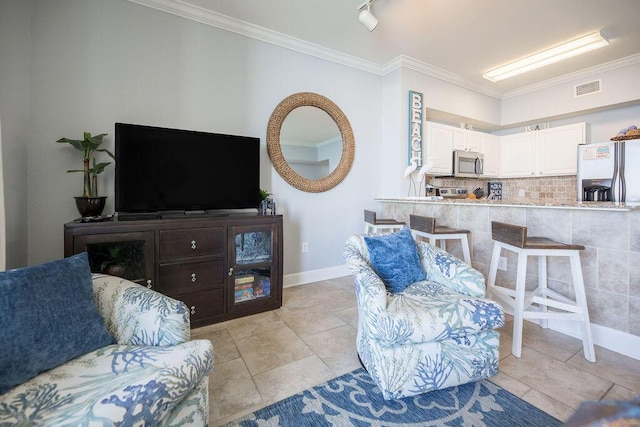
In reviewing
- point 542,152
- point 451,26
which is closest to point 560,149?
point 542,152

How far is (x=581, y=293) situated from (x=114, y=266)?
3078 millimetres

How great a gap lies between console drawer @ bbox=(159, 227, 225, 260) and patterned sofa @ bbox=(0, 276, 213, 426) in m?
0.70

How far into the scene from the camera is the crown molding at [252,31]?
7.93 feet

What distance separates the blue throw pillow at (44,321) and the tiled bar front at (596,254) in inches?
108

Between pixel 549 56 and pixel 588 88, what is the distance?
3.16ft

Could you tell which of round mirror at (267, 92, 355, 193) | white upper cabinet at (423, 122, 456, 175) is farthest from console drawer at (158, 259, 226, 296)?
white upper cabinet at (423, 122, 456, 175)

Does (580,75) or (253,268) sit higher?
(580,75)

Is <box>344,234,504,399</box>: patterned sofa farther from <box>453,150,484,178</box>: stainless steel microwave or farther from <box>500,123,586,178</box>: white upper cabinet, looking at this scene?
<box>500,123,586,178</box>: white upper cabinet

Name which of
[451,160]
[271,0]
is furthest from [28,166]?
[451,160]

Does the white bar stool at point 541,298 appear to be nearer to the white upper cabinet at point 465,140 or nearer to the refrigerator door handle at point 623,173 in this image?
the refrigerator door handle at point 623,173

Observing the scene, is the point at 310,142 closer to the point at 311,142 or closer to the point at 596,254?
the point at 311,142

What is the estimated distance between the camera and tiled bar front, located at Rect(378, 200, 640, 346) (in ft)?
5.82

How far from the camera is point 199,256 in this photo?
2.16 m

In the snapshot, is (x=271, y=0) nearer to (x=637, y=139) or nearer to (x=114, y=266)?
(x=114, y=266)
